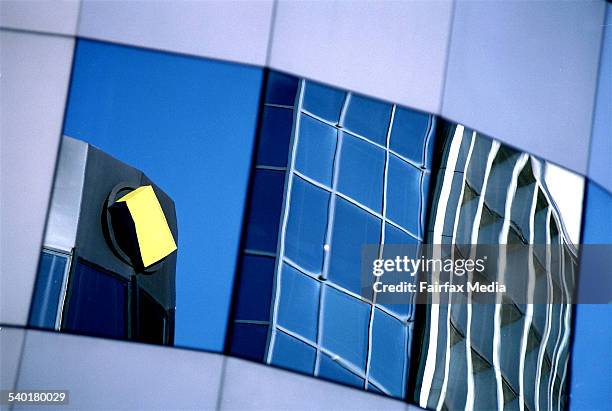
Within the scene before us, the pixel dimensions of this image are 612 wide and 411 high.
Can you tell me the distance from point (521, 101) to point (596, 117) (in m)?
1.12

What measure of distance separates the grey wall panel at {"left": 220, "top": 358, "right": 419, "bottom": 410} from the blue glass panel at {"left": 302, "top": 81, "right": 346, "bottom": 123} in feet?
8.88

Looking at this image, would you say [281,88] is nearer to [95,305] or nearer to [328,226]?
[328,226]

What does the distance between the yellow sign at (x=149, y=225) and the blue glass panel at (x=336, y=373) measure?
6.30 ft

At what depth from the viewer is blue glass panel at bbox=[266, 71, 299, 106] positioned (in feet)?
35.3

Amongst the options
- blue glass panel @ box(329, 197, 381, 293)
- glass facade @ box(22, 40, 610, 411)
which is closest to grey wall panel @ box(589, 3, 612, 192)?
glass facade @ box(22, 40, 610, 411)

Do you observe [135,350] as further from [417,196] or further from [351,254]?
[417,196]

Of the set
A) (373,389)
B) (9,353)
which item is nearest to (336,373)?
(373,389)

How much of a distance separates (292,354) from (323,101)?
8.76ft

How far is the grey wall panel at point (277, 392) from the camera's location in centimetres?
1020

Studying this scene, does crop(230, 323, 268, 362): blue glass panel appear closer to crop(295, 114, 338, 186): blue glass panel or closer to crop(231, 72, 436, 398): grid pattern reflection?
crop(231, 72, 436, 398): grid pattern reflection

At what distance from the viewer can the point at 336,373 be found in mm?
10422

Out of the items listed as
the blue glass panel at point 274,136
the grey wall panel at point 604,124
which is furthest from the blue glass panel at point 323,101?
the grey wall panel at point 604,124

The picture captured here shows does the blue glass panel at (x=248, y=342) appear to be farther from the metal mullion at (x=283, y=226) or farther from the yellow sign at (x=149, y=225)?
the yellow sign at (x=149, y=225)

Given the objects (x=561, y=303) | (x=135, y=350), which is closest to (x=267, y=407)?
(x=135, y=350)
